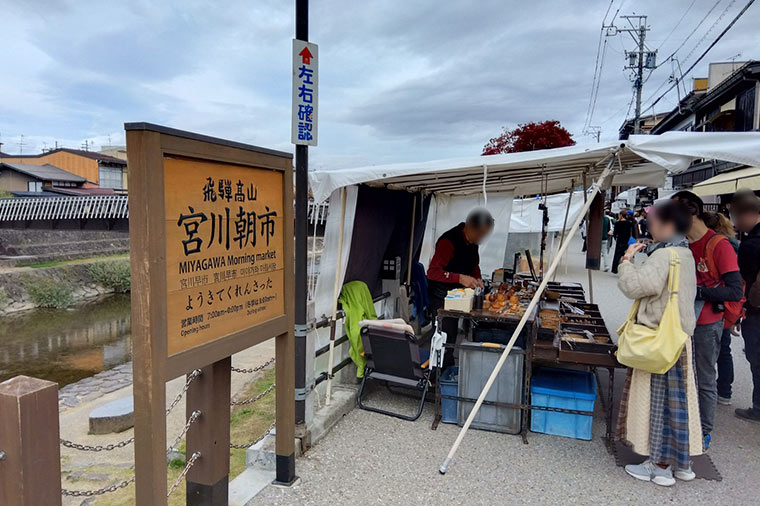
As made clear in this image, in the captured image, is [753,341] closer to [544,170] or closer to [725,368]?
[725,368]

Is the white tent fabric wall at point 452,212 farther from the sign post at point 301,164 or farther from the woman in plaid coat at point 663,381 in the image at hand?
the woman in plaid coat at point 663,381

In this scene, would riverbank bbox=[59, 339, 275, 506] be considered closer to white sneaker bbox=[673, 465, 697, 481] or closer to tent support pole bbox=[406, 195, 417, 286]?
tent support pole bbox=[406, 195, 417, 286]

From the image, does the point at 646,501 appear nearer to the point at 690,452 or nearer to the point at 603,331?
the point at 690,452

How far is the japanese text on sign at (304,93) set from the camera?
3525mm

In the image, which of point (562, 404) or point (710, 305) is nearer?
point (710, 305)

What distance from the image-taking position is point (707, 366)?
3764 millimetres

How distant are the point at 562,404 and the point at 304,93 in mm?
3240

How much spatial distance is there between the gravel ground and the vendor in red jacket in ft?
4.91

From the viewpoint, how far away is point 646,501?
333 centimetres

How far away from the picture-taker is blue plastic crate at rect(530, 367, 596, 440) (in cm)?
419

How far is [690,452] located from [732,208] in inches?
85.2

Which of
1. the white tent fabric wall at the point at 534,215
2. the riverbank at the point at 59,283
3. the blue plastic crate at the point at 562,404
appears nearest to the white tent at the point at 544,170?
the blue plastic crate at the point at 562,404

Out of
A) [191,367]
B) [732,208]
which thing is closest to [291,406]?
[191,367]

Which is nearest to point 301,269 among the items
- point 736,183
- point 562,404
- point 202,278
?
point 202,278
